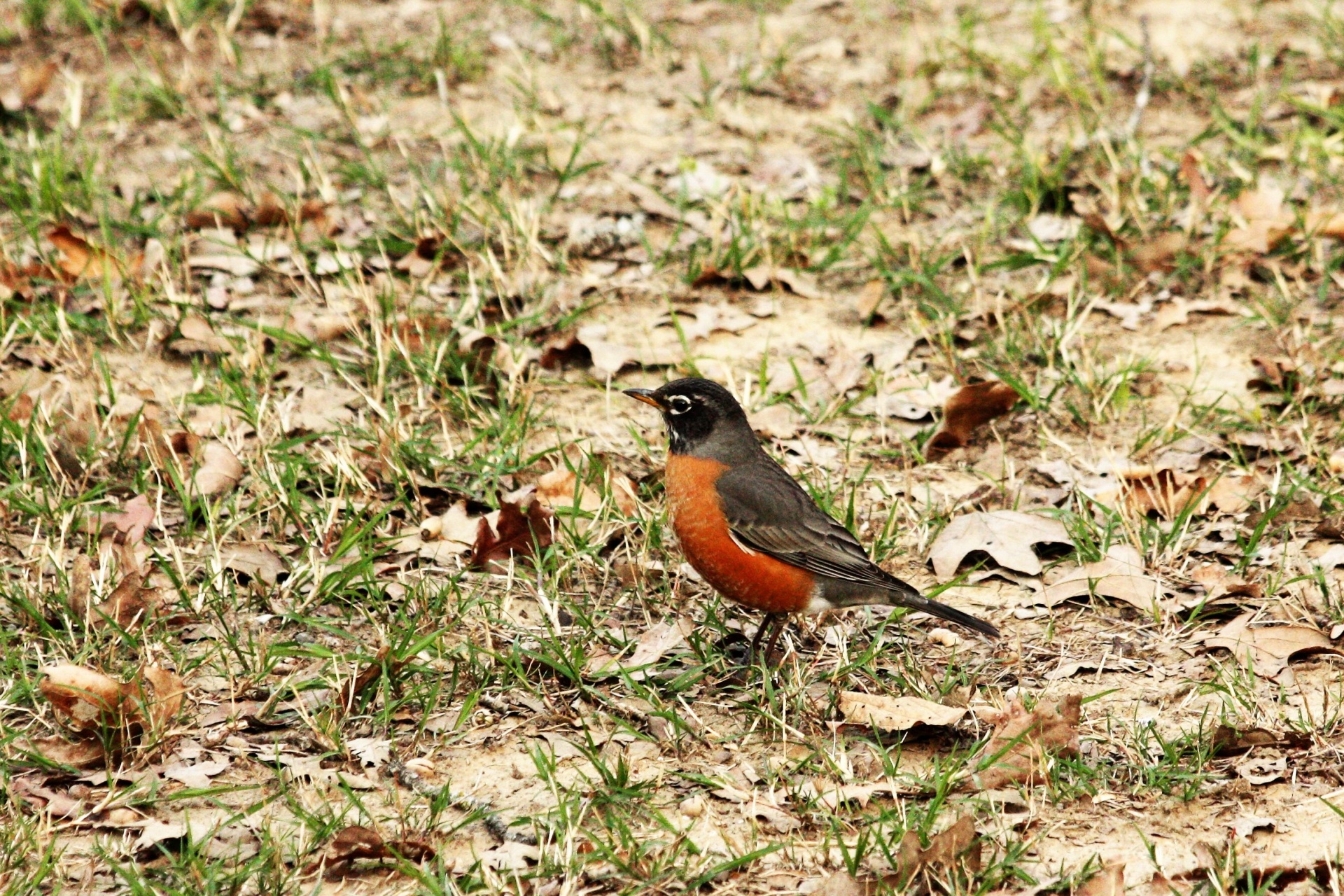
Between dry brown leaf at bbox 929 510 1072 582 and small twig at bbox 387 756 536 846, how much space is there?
2.00 meters

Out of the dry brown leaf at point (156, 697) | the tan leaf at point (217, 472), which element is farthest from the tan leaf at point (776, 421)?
the dry brown leaf at point (156, 697)

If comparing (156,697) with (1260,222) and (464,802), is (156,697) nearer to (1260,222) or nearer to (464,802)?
(464,802)

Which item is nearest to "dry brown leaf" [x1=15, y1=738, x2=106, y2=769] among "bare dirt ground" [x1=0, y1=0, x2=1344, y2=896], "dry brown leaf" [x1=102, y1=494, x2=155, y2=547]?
"bare dirt ground" [x1=0, y1=0, x2=1344, y2=896]

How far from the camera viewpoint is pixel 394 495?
5613 mm

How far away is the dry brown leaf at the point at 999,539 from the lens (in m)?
5.25

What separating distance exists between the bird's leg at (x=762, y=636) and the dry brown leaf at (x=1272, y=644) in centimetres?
143

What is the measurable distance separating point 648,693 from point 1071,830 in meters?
1.35

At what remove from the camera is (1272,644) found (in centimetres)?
473

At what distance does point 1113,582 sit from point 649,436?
199 cm

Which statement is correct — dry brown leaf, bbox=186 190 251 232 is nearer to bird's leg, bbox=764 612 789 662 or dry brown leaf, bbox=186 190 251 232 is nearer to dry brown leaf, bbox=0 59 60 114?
dry brown leaf, bbox=0 59 60 114

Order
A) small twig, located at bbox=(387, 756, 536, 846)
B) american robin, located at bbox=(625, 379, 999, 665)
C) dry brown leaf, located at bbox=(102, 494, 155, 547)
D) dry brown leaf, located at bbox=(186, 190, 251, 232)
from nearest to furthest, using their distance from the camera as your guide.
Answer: small twig, located at bbox=(387, 756, 536, 846)
american robin, located at bbox=(625, 379, 999, 665)
dry brown leaf, located at bbox=(102, 494, 155, 547)
dry brown leaf, located at bbox=(186, 190, 251, 232)

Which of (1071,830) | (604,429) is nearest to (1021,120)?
(604,429)

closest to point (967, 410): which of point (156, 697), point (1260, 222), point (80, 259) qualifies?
point (1260, 222)

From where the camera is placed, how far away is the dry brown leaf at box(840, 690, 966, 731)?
438cm
